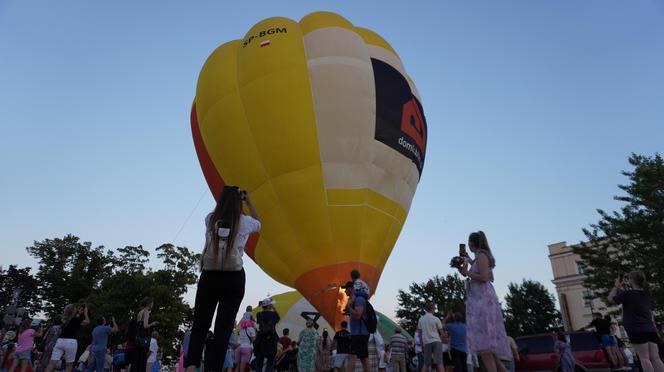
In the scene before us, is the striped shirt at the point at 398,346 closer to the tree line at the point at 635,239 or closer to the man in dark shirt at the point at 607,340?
the man in dark shirt at the point at 607,340

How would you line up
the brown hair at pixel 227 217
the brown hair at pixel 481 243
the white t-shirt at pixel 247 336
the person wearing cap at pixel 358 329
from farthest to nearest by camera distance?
the white t-shirt at pixel 247 336, the person wearing cap at pixel 358 329, the brown hair at pixel 481 243, the brown hair at pixel 227 217

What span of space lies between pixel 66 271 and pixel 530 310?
51.0 metres

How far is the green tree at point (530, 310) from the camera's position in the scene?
181 ft

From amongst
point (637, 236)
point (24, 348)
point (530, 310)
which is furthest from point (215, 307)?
point (530, 310)

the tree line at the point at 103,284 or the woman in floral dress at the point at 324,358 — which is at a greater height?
the tree line at the point at 103,284

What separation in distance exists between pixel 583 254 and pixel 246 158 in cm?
2296

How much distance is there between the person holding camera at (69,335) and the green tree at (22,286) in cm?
3820

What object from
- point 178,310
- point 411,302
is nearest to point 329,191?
point 178,310

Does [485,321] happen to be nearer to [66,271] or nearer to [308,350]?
[308,350]

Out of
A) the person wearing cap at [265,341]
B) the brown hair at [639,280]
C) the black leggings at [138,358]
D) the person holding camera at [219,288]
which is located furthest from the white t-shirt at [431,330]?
the person holding camera at [219,288]

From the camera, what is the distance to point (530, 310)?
56344mm

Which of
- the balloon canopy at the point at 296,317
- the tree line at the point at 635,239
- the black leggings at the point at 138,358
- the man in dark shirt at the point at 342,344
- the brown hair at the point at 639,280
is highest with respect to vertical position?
the tree line at the point at 635,239

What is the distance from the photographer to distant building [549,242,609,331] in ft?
152

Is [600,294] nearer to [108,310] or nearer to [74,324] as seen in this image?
[74,324]
